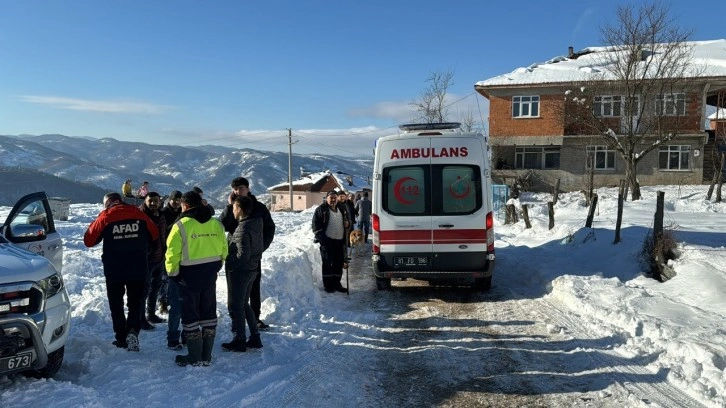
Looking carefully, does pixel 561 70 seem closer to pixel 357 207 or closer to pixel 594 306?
pixel 357 207

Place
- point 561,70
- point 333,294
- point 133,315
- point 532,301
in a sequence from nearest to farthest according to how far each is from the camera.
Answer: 1. point 133,315
2. point 532,301
3. point 333,294
4. point 561,70

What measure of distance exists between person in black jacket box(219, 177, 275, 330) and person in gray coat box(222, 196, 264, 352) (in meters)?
0.20

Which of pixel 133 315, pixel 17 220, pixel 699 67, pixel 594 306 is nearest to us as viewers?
pixel 133 315

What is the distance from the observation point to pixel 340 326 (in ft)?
24.8

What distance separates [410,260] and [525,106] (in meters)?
27.1

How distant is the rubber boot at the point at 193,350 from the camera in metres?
5.59

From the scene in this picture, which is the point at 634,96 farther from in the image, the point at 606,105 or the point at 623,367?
the point at 623,367

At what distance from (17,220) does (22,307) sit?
247 centimetres

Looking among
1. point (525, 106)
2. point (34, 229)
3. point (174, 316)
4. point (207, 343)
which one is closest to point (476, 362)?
point (207, 343)

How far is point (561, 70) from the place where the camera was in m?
34.0

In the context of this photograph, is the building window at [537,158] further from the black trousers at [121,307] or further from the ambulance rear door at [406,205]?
the black trousers at [121,307]


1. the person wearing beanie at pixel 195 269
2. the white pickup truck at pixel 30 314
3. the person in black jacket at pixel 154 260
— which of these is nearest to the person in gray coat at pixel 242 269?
the person wearing beanie at pixel 195 269

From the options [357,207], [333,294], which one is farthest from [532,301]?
[357,207]

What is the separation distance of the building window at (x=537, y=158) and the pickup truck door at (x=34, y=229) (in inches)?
1226
